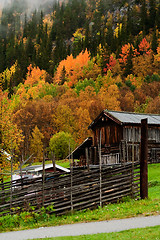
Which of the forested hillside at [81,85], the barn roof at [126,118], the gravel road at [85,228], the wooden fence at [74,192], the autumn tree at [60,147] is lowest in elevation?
the gravel road at [85,228]

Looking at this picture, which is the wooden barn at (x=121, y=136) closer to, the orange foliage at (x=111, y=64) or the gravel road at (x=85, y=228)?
the gravel road at (x=85, y=228)

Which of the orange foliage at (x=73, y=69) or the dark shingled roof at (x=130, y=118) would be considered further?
the orange foliage at (x=73, y=69)

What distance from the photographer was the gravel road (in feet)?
43.0

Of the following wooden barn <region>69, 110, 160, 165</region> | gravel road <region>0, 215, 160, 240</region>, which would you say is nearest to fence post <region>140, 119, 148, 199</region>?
gravel road <region>0, 215, 160, 240</region>

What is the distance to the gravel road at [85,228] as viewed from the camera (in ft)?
→ 43.0

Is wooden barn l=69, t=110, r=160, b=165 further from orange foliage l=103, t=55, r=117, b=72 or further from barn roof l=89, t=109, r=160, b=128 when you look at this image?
orange foliage l=103, t=55, r=117, b=72

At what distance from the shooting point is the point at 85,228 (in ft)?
45.3

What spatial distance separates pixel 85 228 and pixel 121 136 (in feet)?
99.0

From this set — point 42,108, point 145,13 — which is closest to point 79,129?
point 42,108

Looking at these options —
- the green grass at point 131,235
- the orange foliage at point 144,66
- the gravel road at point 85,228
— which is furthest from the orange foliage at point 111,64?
the green grass at point 131,235

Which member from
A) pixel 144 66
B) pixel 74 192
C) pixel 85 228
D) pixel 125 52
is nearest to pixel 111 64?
pixel 125 52

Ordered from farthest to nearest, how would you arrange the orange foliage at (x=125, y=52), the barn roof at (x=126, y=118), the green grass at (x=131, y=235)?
the orange foliage at (x=125, y=52) < the barn roof at (x=126, y=118) < the green grass at (x=131, y=235)

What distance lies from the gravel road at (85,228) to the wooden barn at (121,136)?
91.0ft

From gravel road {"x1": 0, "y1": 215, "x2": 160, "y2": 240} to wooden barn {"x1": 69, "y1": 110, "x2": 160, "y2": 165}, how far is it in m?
27.7
